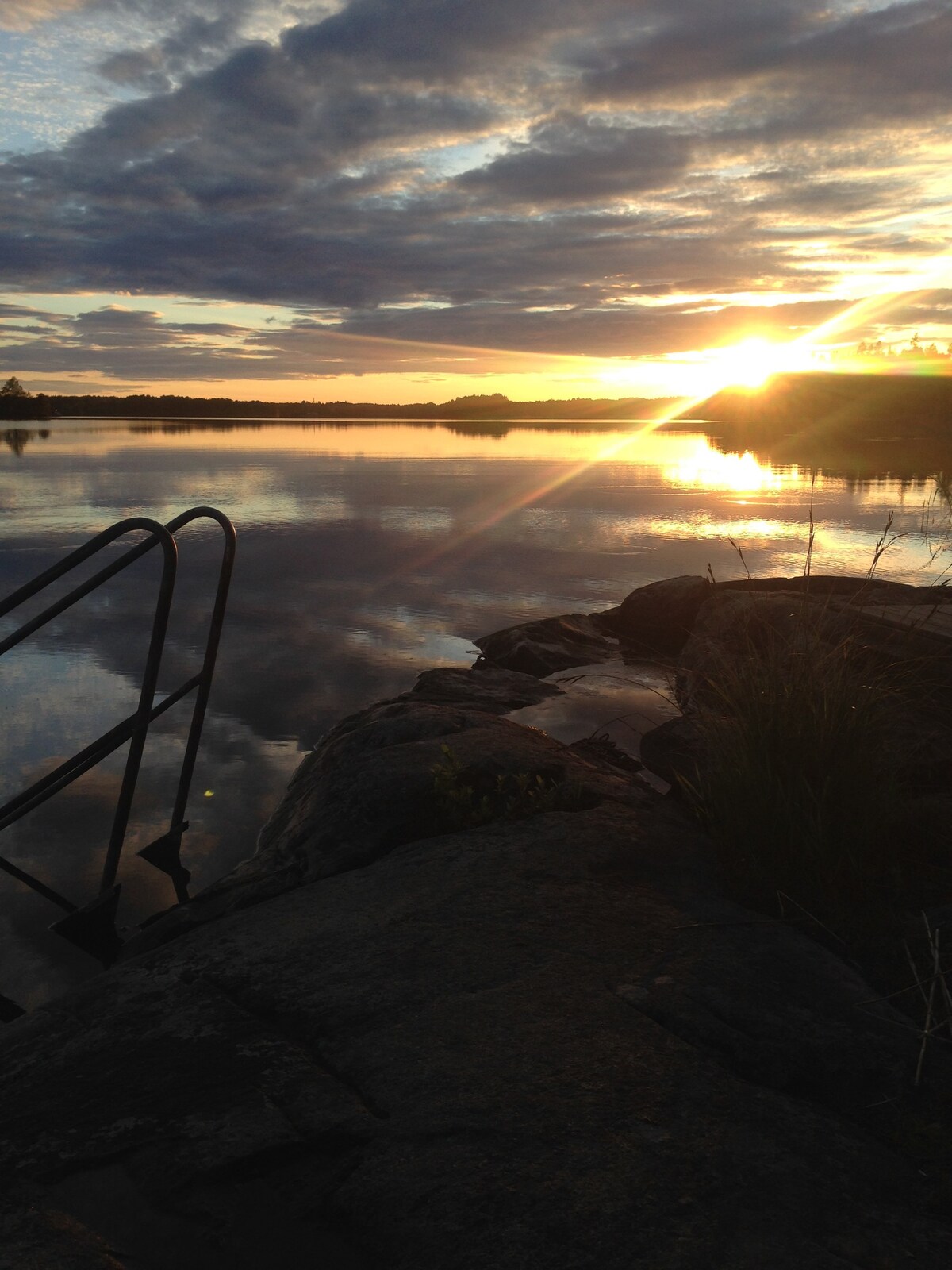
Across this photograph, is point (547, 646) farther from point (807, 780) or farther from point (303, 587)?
point (807, 780)

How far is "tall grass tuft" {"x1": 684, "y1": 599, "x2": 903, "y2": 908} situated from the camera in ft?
13.6

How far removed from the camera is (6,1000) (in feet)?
13.5

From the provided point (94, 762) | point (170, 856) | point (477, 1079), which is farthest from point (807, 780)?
point (94, 762)

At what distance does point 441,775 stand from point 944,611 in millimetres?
4812

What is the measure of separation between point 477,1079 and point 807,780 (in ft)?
7.55

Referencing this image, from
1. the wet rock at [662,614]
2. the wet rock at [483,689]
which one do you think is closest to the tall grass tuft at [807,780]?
the wet rock at [483,689]

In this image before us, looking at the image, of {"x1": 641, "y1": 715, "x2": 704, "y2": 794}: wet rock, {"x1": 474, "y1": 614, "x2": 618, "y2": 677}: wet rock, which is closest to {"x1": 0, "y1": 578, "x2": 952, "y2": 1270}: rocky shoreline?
{"x1": 641, "y1": 715, "x2": 704, "y2": 794}: wet rock

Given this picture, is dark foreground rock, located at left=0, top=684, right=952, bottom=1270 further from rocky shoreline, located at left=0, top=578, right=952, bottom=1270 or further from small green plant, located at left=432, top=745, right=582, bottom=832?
small green plant, located at left=432, top=745, right=582, bottom=832

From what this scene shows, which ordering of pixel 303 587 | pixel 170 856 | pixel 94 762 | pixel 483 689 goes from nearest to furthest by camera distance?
pixel 94 762
pixel 170 856
pixel 483 689
pixel 303 587

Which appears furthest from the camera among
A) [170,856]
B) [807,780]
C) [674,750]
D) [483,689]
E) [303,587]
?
[303,587]

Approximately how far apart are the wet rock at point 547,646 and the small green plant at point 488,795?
418 cm

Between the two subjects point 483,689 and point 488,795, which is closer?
point 488,795

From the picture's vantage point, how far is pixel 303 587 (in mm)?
13148

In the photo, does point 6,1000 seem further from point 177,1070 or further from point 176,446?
point 176,446
